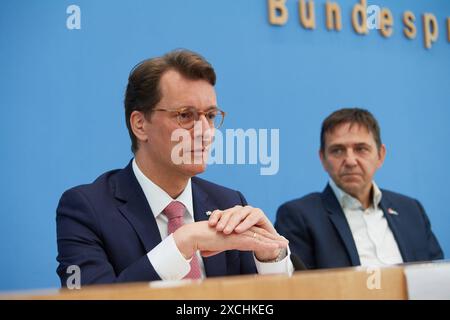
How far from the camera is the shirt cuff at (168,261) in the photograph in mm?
1035

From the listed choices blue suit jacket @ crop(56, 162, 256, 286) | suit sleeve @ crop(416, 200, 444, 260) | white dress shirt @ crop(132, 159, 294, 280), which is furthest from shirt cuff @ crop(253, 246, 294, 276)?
suit sleeve @ crop(416, 200, 444, 260)

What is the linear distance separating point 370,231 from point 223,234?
1020mm

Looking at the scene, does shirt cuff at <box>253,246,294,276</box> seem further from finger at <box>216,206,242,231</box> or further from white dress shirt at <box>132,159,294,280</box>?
finger at <box>216,206,242,231</box>

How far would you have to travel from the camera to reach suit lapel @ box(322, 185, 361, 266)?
1816mm

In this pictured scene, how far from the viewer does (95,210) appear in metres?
1.23

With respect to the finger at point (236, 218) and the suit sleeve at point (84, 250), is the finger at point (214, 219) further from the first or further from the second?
the suit sleeve at point (84, 250)

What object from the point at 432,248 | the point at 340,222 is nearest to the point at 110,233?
the point at 340,222

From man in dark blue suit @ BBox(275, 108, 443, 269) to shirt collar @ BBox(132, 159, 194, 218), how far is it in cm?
56

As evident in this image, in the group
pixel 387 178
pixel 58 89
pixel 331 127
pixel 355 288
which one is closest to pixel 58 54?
pixel 58 89

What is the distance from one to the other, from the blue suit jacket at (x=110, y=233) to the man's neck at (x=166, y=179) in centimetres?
4

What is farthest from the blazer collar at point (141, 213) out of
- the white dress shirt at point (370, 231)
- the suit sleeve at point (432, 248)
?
the suit sleeve at point (432, 248)

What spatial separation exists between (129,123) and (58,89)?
17.2 inches

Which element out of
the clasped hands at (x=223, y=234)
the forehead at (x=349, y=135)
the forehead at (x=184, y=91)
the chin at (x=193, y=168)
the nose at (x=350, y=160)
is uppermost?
the forehead at (x=184, y=91)

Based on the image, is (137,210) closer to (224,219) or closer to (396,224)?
(224,219)
